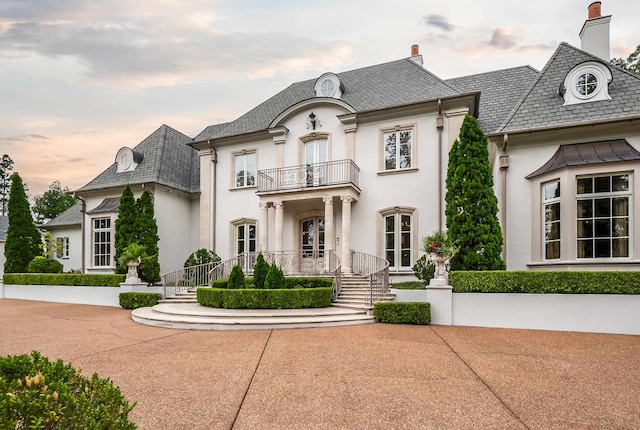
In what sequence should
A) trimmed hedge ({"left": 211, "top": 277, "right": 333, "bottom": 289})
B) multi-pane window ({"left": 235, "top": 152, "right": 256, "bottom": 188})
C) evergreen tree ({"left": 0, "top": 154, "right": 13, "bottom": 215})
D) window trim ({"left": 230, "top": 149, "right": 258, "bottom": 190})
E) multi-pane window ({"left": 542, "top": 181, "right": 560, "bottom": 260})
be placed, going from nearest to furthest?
multi-pane window ({"left": 542, "top": 181, "right": 560, "bottom": 260}) → trimmed hedge ({"left": 211, "top": 277, "right": 333, "bottom": 289}) → window trim ({"left": 230, "top": 149, "right": 258, "bottom": 190}) → multi-pane window ({"left": 235, "top": 152, "right": 256, "bottom": 188}) → evergreen tree ({"left": 0, "top": 154, "right": 13, "bottom": 215})

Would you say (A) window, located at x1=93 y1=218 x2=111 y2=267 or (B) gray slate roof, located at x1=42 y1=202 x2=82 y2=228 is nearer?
(A) window, located at x1=93 y1=218 x2=111 y2=267

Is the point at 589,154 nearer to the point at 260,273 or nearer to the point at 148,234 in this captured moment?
the point at 260,273

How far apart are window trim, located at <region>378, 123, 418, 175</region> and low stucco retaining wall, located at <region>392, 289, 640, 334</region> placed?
19.0 feet

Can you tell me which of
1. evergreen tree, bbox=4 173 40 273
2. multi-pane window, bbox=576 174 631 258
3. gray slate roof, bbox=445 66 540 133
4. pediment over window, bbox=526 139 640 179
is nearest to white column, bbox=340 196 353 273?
pediment over window, bbox=526 139 640 179

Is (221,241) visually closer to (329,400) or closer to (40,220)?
(329,400)

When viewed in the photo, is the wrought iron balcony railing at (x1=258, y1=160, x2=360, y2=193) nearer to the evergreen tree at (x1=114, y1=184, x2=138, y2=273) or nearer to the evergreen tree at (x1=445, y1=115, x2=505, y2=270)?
the evergreen tree at (x1=445, y1=115, x2=505, y2=270)

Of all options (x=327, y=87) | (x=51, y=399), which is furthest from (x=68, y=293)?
(x=51, y=399)

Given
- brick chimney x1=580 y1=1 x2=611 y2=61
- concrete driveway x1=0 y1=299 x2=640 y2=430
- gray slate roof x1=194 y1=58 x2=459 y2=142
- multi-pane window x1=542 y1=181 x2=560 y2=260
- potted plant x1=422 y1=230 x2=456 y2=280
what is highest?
brick chimney x1=580 y1=1 x2=611 y2=61

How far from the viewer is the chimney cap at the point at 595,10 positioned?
13931mm

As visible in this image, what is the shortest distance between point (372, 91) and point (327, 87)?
2.00 meters

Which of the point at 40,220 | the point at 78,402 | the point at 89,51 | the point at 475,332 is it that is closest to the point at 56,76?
the point at 89,51

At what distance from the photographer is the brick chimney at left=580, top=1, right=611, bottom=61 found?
1378 centimetres

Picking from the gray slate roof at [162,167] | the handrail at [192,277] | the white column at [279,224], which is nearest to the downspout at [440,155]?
the white column at [279,224]

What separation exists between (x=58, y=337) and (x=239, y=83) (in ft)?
36.3
